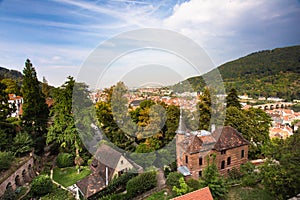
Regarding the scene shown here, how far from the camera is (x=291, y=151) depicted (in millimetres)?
9562

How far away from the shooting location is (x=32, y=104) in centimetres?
1670

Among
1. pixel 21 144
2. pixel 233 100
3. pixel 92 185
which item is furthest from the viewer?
→ pixel 233 100

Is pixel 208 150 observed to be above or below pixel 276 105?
above

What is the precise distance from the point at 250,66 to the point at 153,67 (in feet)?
279

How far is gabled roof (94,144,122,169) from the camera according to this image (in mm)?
13594

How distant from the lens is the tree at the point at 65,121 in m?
15.6

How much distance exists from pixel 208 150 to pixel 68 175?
414 inches

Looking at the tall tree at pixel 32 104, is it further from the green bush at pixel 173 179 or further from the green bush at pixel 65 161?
the green bush at pixel 173 179

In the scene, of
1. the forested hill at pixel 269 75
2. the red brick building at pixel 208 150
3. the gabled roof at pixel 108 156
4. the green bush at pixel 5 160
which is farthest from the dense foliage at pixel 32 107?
the forested hill at pixel 269 75

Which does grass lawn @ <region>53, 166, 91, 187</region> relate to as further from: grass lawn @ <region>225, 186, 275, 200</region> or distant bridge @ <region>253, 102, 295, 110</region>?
distant bridge @ <region>253, 102, 295, 110</region>

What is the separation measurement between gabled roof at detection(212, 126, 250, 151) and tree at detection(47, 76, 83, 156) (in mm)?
10547

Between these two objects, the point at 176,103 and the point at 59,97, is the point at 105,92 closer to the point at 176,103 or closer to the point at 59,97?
the point at 59,97

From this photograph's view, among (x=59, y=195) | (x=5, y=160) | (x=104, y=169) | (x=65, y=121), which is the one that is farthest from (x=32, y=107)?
(x=104, y=169)

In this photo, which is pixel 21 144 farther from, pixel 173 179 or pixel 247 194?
pixel 247 194
